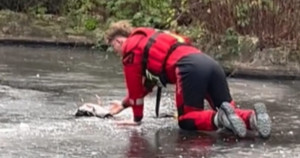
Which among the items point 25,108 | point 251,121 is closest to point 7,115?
point 25,108

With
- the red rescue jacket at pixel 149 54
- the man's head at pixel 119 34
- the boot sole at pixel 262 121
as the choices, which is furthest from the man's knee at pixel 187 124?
the man's head at pixel 119 34

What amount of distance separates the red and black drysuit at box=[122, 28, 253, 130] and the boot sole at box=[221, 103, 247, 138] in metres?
0.23

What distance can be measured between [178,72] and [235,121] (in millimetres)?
687

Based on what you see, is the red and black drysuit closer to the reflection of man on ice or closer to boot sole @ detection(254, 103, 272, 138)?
the reflection of man on ice

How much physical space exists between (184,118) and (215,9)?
5661 millimetres

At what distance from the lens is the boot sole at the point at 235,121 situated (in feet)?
24.0

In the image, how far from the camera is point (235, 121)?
7.30 metres

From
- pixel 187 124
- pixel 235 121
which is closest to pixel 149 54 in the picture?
pixel 187 124

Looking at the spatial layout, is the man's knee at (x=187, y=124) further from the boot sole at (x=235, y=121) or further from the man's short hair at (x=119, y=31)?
the man's short hair at (x=119, y=31)

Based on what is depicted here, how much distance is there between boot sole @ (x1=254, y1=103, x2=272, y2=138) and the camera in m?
7.29

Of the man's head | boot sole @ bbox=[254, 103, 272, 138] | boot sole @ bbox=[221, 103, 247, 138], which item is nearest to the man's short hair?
the man's head

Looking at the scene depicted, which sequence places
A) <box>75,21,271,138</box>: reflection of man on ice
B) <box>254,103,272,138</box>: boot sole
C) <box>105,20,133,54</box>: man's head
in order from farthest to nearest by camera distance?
<box>105,20,133,54</box>: man's head → <box>75,21,271,138</box>: reflection of man on ice → <box>254,103,272,138</box>: boot sole

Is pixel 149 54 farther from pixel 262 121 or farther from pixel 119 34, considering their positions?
pixel 262 121

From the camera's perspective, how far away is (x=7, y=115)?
334 inches
